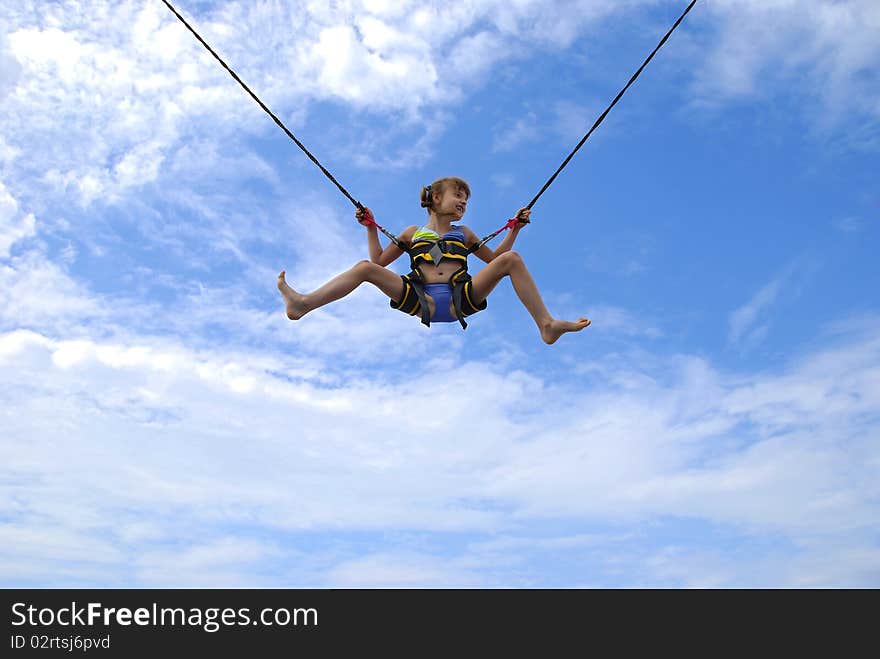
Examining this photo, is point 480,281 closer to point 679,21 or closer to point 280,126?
point 280,126

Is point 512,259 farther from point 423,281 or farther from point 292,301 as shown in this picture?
point 292,301

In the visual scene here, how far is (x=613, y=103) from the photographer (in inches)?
313

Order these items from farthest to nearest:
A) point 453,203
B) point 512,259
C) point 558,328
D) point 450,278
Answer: point 453,203, point 450,278, point 512,259, point 558,328

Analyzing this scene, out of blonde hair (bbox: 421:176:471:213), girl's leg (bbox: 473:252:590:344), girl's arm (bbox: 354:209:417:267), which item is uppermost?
blonde hair (bbox: 421:176:471:213)

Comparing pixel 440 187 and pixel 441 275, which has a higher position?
pixel 440 187

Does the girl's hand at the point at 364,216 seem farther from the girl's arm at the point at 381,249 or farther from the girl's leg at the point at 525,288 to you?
the girl's leg at the point at 525,288

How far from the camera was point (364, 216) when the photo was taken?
8.00 meters

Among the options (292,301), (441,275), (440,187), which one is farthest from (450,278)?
(292,301)

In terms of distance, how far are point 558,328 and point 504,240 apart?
58.9 inches

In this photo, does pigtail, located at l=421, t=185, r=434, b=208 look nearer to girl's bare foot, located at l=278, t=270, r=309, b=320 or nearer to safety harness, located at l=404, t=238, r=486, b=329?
safety harness, located at l=404, t=238, r=486, b=329

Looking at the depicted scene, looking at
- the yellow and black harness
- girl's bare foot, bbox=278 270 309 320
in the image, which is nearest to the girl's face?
the yellow and black harness

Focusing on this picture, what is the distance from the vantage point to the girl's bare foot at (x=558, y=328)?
7090mm

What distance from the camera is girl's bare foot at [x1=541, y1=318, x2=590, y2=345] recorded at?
7.09m

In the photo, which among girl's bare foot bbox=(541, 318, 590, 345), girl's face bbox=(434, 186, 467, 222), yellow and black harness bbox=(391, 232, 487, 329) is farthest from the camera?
girl's face bbox=(434, 186, 467, 222)
